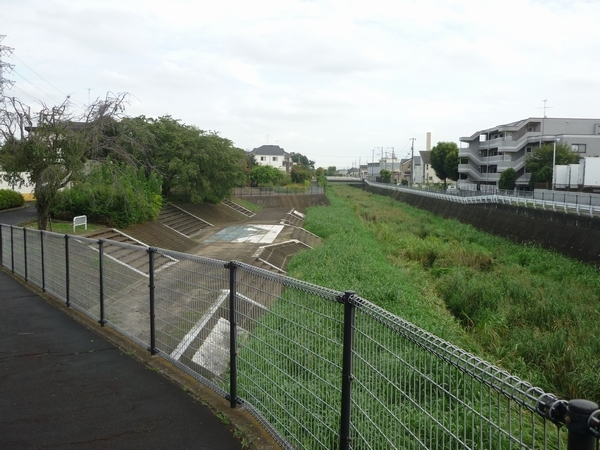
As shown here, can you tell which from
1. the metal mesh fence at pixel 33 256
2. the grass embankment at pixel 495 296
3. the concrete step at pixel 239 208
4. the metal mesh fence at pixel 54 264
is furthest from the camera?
the concrete step at pixel 239 208

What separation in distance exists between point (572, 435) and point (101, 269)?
19.8ft

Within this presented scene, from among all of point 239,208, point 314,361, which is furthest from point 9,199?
point 314,361

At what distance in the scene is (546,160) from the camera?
43.0 meters

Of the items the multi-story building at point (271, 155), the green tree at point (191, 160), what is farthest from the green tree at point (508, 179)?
the multi-story building at point (271, 155)

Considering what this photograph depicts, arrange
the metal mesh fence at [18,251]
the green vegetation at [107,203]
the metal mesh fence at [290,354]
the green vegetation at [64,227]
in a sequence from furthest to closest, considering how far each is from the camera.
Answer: the green vegetation at [107,203]
the green vegetation at [64,227]
the metal mesh fence at [18,251]
the metal mesh fence at [290,354]

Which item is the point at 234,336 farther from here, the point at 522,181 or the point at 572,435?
the point at 522,181

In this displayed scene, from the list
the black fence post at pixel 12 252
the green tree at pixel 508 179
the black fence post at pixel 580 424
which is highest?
the green tree at pixel 508 179

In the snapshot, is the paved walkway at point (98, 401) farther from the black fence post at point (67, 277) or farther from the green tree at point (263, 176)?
the green tree at point (263, 176)

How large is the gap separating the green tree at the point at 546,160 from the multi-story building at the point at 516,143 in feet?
10.9

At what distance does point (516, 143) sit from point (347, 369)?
54.9 meters

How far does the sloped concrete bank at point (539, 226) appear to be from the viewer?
20797 millimetres

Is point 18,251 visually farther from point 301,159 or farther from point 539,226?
point 301,159

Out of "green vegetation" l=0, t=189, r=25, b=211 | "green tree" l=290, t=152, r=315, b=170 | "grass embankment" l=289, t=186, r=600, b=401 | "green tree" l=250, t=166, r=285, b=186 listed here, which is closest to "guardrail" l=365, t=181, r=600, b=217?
"grass embankment" l=289, t=186, r=600, b=401

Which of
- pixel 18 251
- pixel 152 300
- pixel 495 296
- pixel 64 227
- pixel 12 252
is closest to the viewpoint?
pixel 152 300
